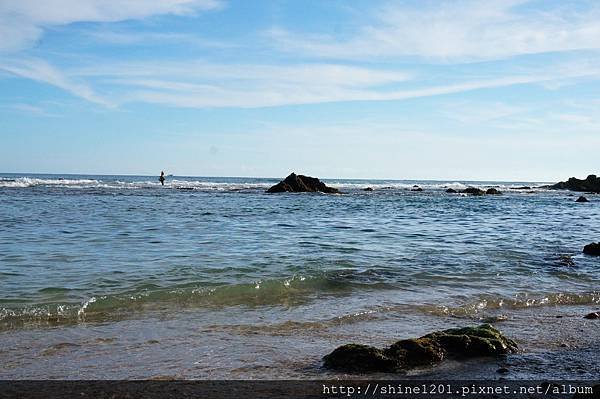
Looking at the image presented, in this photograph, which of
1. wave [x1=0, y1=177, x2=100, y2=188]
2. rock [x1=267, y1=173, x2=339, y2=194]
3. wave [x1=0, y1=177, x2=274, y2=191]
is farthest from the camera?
wave [x1=0, y1=177, x2=274, y2=191]

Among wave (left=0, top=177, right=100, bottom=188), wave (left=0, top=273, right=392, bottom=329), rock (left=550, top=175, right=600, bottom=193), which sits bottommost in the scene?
wave (left=0, top=273, right=392, bottom=329)

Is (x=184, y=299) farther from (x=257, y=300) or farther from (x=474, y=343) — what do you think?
(x=474, y=343)

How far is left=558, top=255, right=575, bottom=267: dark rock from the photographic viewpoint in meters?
12.8

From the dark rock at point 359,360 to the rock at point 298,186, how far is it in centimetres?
4725

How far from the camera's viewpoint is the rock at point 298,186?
53.8 metres

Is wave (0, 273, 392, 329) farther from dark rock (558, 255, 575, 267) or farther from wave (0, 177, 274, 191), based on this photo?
wave (0, 177, 274, 191)

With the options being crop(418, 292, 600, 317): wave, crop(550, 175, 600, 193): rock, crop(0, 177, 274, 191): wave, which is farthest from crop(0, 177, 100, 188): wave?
crop(550, 175, 600, 193): rock

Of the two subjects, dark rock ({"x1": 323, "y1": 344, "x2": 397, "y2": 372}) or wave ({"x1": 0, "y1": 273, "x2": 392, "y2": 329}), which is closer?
dark rock ({"x1": 323, "y1": 344, "x2": 397, "y2": 372})

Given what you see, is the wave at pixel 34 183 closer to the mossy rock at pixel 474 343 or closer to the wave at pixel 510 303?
the wave at pixel 510 303

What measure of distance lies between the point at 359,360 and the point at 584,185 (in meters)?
79.2

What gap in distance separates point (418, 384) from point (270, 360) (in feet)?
5.31

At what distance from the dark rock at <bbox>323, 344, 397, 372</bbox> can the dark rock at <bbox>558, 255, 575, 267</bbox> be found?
885cm

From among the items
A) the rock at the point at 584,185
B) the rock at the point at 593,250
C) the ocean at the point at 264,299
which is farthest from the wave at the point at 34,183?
the rock at the point at 584,185

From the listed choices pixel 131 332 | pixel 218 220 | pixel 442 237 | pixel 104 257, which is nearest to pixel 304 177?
pixel 218 220
